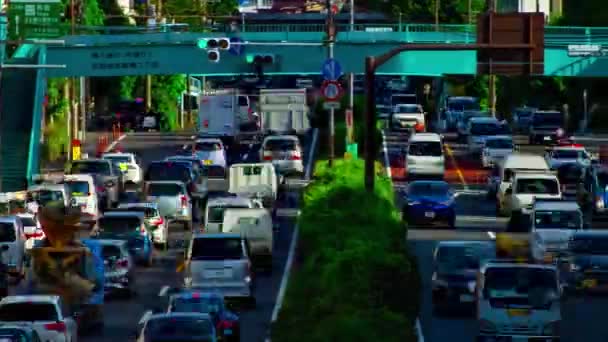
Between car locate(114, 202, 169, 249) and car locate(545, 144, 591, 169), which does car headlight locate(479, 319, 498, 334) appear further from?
car locate(545, 144, 591, 169)

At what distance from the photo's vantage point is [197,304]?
111 feet

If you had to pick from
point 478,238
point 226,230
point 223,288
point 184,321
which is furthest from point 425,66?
point 184,321

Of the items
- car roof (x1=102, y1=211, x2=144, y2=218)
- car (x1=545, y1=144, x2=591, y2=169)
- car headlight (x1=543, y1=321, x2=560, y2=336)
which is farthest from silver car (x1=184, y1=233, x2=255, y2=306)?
car (x1=545, y1=144, x2=591, y2=169)

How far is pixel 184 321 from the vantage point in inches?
1192

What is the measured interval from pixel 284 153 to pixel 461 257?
3480 cm

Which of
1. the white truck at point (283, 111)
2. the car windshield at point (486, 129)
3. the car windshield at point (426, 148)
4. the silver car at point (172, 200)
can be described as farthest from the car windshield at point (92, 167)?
the car windshield at point (486, 129)

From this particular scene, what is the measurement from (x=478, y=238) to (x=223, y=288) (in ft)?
49.7

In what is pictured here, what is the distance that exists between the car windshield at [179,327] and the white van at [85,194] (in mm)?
28019

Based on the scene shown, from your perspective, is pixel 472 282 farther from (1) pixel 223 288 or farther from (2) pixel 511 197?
(2) pixel 511 197

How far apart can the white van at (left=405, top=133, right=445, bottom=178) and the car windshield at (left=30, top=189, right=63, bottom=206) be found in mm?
20661

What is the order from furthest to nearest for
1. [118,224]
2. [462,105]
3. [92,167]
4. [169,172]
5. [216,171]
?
[462,105], [216,171], [92,167], [169,172], [118,224]

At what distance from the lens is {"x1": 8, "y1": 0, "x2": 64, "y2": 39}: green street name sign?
7769 cm

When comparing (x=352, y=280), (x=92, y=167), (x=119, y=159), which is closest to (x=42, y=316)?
(x=352, y=280)

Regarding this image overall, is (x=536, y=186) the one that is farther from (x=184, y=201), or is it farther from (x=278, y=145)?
(x=278, y=145)
